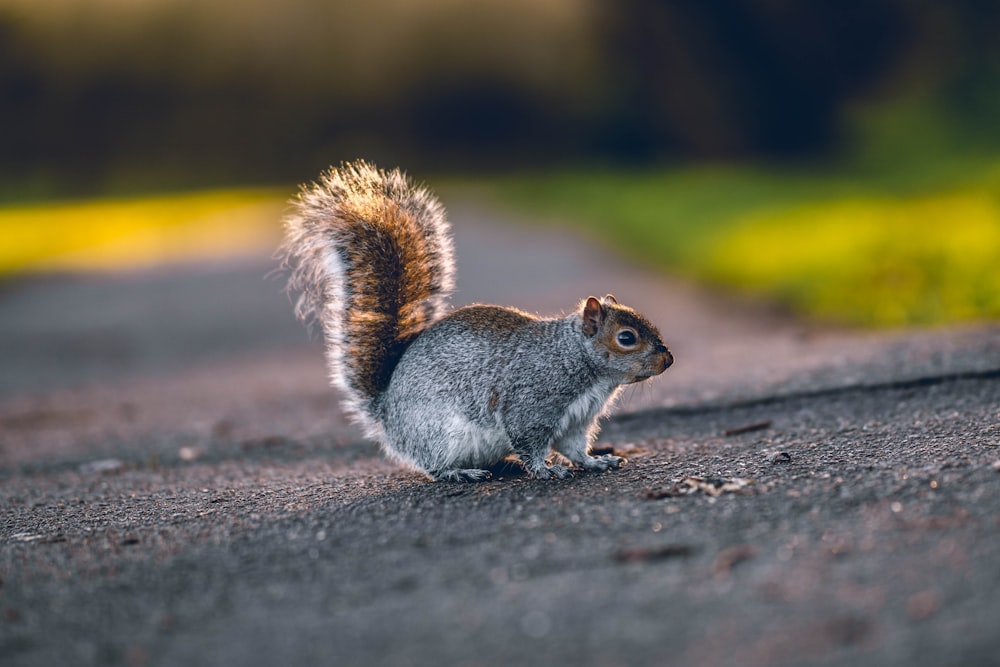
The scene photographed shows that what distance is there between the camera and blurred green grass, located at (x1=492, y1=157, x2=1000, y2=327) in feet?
28.2

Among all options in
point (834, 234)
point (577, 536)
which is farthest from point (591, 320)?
point (834, 234)

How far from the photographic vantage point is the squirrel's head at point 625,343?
14.3ft

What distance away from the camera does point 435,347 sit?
14.7 feet

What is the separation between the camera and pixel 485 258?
57.8 feet

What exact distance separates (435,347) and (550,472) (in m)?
0.73

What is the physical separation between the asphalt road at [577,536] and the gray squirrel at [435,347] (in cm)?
21

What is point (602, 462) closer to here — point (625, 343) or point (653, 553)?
point (625, 343)

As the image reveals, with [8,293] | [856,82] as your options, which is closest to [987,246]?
[8,293]

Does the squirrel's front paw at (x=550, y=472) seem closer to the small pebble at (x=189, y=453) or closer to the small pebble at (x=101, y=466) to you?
the small pebble at (x=189, y=453)

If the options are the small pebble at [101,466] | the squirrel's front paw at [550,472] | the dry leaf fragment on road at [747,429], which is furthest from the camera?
the small pebble at [101,466]

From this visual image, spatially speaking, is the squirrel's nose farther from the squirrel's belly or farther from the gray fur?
the squirrel's belly

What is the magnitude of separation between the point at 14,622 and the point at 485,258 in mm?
14791

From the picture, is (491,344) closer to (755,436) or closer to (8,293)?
(755,436)

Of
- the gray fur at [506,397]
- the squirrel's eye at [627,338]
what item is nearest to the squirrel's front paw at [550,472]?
the gray fur at [506,397]
